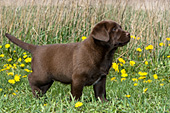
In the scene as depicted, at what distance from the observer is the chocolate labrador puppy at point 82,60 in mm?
3324

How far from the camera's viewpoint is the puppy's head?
3314 mm

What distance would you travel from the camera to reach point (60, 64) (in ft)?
11.7

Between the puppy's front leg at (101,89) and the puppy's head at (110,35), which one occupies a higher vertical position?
the puppy's head at (110,35)

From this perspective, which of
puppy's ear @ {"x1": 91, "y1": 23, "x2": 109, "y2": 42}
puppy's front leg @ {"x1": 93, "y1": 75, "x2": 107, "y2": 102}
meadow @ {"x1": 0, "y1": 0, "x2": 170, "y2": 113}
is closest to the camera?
puppy's ear @ {"x1": 91, "y1": 23, "x2": 109, "y2": 42}

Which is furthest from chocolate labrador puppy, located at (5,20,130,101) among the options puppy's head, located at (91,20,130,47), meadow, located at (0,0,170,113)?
meadow, located at (0,0,170,113)

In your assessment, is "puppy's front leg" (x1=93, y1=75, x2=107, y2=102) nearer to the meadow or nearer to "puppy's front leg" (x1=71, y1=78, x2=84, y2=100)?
"puppy's front leg" (x1=71, y1=78, x2=84, y2=100)

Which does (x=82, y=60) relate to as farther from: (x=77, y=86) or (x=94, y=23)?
(x=94, y=23)

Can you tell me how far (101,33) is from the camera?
11.0ft

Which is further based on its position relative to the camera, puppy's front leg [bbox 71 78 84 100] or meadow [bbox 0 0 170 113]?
meadow [bbox 0 0 170 113]

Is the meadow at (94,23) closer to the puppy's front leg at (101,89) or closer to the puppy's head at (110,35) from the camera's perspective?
the puppy's front leg at (101,89)

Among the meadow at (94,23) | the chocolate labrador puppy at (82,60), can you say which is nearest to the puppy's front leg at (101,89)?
the chocolate labrador puppy at (82,60)

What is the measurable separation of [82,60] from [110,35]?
1.59 feet

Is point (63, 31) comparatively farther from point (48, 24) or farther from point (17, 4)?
point (17, 4)

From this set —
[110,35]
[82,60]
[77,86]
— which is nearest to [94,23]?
[110,35]
